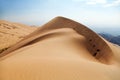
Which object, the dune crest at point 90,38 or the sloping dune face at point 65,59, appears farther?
the dune crest at point 90,38

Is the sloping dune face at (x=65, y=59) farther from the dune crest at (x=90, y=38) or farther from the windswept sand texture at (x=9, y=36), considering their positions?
the windswept sand texture at (x=9, y=36)

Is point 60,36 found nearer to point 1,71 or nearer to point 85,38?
point 85,38

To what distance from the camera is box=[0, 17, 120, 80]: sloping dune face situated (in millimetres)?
6519

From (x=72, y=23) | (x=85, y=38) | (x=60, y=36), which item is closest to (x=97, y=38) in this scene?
(x=85, y=38)

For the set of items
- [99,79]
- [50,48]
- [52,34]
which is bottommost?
[99,79]

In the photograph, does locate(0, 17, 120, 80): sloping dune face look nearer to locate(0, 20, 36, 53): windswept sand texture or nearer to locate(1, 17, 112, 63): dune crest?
locate(1, 17, 112, 63): dune crest

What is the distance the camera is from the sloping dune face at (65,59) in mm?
6519

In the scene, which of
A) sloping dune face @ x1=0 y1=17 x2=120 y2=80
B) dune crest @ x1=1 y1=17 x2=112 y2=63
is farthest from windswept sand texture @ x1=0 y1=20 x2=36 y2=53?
sloping dune face @ x1=0 y1=17 x2=120 y2=80

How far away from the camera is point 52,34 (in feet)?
49.9

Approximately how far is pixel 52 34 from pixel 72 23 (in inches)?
123

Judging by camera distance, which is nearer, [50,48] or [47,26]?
[50,48]

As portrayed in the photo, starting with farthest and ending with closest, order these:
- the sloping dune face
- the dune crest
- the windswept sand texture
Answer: the windswept sand texture
the dune crest
the sloping dune face

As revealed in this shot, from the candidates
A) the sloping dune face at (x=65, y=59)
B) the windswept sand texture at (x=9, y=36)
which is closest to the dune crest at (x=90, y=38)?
the sloping dune face at (x=65, y=59)

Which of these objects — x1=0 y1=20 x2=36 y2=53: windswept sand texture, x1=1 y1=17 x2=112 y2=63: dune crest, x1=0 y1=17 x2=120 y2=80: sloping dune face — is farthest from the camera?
x1=0 y1=20 x2=36 y2=53: windswept sand texture
